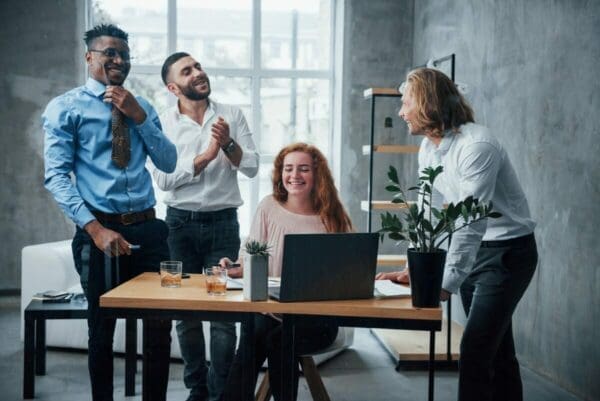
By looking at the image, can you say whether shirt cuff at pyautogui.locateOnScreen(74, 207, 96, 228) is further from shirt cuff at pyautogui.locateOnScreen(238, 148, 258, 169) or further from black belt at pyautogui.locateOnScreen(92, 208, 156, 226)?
shirt cuff at pyautogui.locateOnScreen(238, 148, 258, 169)

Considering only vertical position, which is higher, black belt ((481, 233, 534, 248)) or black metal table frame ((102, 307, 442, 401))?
black belt ((481, 233, 534, 248))

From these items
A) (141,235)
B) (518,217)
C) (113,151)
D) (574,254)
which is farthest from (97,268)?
(574,254)

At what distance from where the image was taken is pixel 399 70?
5.69 meters

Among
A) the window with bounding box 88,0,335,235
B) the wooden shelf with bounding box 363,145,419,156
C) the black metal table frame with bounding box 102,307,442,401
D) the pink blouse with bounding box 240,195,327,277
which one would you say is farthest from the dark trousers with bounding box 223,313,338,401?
the window with bounding box 88,0,335,235

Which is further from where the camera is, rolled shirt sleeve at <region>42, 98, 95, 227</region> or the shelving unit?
the shelving unit

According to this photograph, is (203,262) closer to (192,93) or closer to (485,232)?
(192,93)

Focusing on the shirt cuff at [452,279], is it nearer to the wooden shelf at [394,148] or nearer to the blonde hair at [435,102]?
the blonde hair at [435,102]

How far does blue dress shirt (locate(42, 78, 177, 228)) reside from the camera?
95.8 inches

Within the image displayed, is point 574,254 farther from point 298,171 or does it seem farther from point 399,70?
point 399,70

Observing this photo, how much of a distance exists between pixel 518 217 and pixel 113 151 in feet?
4.91

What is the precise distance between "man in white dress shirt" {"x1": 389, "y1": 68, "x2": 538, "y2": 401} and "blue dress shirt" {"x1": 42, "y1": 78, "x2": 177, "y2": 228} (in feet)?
3.47

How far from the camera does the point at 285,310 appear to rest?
6.40 feet

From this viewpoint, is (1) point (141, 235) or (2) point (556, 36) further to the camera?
(2) point (556, 36)

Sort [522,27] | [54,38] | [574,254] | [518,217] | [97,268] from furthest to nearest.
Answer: [54,38] < [522,27] < [574,254] < [97,268] < [518,217]
